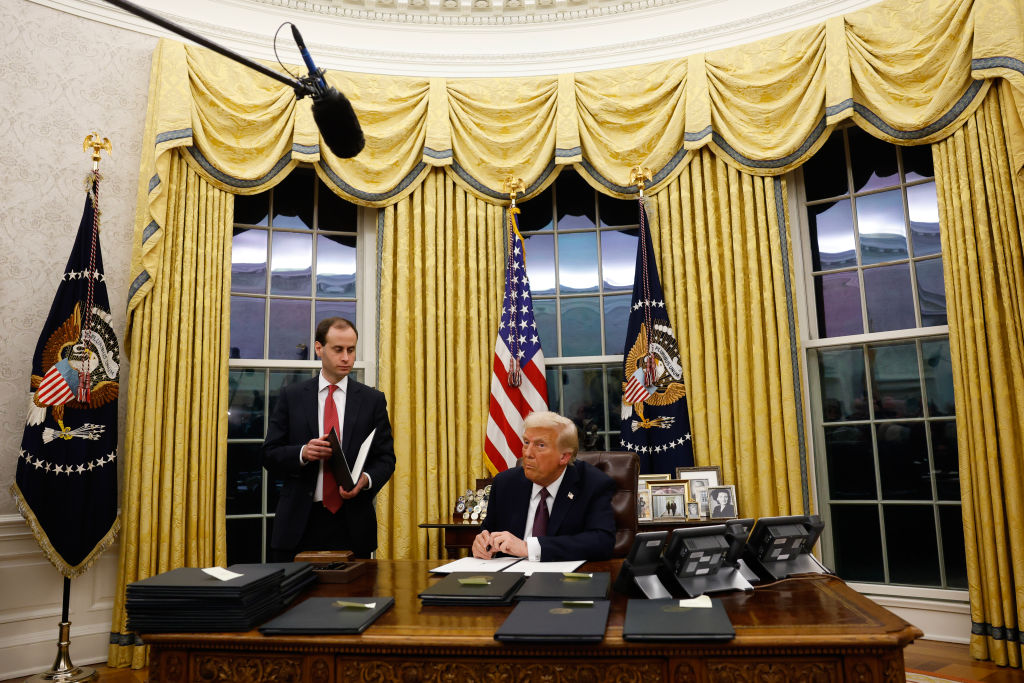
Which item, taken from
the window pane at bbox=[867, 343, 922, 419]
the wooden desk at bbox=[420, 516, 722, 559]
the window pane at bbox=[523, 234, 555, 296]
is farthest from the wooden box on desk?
the window pane at bbox=[867, 343, 922, 419]

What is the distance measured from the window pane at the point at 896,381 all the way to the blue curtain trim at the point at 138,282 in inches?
161

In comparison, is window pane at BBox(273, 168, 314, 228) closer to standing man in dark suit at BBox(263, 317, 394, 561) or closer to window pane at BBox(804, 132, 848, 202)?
standing man in dark suit at BBox(263, 317, 394, 561)

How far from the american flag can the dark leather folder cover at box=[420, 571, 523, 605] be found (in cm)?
248

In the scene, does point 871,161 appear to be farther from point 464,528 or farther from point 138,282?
point 138,282

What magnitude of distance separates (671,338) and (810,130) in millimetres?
1398

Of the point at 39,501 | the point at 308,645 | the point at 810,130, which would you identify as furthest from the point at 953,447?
the point at 39,501

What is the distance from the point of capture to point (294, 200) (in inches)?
189

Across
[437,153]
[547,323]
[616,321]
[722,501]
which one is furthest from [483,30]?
[722,501]

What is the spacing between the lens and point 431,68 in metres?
4.85

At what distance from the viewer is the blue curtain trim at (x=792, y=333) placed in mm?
4086

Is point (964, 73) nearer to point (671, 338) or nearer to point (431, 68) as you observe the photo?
point (671, 338)

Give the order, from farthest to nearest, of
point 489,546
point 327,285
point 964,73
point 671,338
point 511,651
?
point 327,285 → point 671,338 → point 964,73 → point 489,546 → point 511,651

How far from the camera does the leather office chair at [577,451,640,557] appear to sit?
2648 millimetres

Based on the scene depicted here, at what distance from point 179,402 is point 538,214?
2516 millimetres
